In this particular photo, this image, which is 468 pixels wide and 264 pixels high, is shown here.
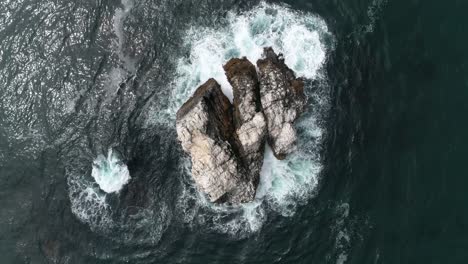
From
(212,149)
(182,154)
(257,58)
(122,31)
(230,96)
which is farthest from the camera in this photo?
(122,31)

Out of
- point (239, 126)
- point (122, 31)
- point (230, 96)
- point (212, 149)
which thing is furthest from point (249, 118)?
point (122, 31)

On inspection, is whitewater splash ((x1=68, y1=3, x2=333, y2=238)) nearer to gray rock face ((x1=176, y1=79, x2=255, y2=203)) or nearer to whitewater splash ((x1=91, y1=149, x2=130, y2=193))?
whitewater splash ((x1=91, y1=149, x2=130, y2=193))

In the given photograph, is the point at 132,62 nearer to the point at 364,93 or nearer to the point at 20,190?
the point at 20,190

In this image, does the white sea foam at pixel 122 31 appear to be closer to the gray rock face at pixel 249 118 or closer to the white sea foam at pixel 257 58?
the white sea foam at pixel 257 58

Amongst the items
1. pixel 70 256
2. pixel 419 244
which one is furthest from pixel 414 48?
pixel 70 256

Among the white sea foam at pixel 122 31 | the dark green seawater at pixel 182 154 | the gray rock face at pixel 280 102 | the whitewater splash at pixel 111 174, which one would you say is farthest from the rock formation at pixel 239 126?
the white sea foam at pixel 122 31

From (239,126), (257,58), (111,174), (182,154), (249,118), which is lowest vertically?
(111,174)

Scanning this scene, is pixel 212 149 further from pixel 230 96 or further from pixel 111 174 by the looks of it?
pixel 111 174
